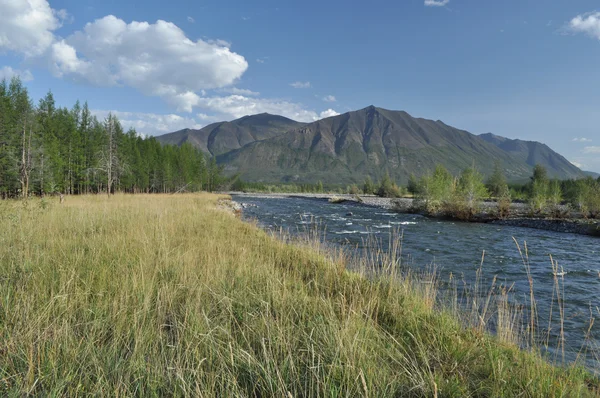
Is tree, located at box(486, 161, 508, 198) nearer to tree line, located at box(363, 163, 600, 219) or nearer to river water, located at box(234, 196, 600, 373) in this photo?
tree line, located at box(363, 163, 600, 219)

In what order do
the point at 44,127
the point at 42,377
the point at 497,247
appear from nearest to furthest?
the point at 42,377 → the point at 497,247 → the point at 44,127

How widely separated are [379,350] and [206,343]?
60.5 inches

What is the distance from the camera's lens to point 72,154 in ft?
136

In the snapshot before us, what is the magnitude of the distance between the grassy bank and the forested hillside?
683 cm

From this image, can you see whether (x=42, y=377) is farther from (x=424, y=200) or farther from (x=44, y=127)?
(x=44, y=127)

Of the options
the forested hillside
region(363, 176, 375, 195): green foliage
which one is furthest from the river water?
region(363, 176, 375, 195): green foliage

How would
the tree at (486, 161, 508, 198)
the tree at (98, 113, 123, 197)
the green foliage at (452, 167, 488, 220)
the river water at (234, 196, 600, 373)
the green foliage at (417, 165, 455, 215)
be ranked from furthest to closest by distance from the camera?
the tree at (486, 161, 508, 198) → the green foliage at (417, 165, 455, 215) → the green foliage at (452, 167, 488, 220) → the tree at (98, 113, 123, 197) → the river water at (234, 196, 600, 373)

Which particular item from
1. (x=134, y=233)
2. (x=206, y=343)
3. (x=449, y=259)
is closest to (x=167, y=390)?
(x=206, y=343)

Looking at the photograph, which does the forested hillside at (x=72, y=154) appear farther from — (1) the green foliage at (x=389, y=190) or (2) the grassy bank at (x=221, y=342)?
(1) the green foliage at (x=389, y=190)

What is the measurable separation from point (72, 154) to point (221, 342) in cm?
5068

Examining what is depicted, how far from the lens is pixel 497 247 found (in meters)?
14.4

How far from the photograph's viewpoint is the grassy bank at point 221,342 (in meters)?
2.00

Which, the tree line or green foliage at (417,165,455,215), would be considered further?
green foliage at (417,165,455,215)

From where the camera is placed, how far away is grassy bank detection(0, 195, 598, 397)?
6.56 ft
